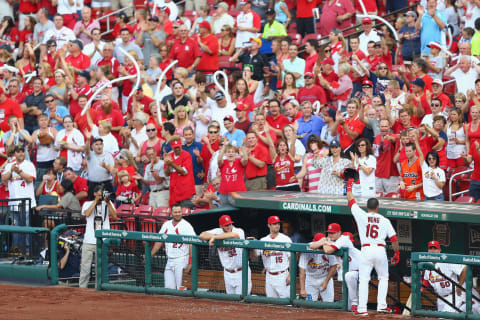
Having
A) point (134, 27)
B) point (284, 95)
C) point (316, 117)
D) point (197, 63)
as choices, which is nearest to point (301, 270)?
point (316, 117)

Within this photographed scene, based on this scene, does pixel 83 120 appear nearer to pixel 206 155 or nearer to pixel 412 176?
pixel 206 155

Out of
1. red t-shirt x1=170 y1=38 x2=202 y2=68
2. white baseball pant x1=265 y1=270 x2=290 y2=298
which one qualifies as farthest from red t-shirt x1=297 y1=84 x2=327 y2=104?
white baseball pant x1=265 y1=270 x2=290 y2=298

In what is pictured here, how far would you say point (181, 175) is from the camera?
Answer: 16.0m

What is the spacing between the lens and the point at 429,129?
588 inches

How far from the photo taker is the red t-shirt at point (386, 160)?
1538 cm

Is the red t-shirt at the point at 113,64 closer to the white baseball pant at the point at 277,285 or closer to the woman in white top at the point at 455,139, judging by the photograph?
the woman in white top at the point at 455,139

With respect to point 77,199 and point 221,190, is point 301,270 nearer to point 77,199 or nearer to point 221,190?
point 221,190

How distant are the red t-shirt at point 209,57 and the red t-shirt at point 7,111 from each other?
3.85m

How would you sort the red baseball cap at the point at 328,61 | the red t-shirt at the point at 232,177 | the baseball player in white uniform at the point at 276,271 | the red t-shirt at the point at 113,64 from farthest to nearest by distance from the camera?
the red t-shirt at the point at 113,64, the red baseball cap at the point at 328,61, the red t-shirt at the point at 232,177, the baseball player in white uniform at the point at 276,271

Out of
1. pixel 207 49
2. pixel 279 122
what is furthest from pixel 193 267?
pixel 207 49

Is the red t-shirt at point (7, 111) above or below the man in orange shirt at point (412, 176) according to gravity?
above

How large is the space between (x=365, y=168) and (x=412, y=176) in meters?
0.71

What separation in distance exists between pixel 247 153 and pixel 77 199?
3.38 m

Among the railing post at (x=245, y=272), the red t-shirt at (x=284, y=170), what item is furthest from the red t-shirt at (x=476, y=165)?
the railing post at (x=245, y=272)
